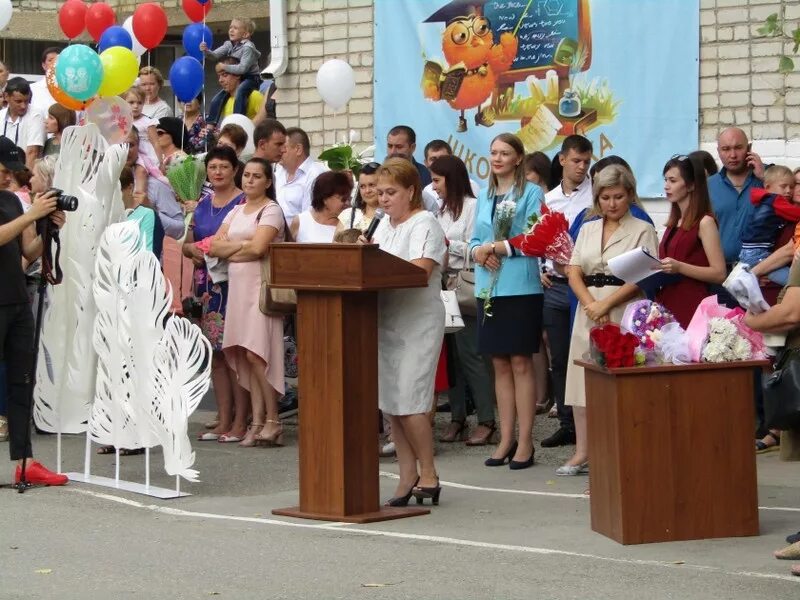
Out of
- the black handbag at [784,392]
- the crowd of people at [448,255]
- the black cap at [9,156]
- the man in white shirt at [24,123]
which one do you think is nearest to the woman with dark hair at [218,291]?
the crowd of people at [448,255]

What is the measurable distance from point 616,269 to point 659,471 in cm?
155

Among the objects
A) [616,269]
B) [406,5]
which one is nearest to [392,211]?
[616,269]

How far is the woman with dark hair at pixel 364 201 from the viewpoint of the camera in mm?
10895

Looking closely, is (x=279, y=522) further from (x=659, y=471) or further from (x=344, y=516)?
(x=659, y=471)

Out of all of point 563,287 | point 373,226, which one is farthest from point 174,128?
point 373,226

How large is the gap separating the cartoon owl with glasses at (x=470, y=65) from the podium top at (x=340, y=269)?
7926mm

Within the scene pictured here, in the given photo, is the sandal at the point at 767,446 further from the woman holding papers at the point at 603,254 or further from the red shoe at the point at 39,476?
the red shoe at the point at 39,476

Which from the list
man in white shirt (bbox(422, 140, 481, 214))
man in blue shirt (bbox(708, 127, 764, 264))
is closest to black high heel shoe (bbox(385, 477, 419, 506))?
man in white shirt (bbox(422, 140, 481, 214))

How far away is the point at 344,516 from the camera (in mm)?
8445

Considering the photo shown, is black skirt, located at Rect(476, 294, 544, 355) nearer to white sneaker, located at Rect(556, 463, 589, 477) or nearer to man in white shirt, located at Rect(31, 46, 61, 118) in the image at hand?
white sneaker, located at Rect(556, 463, 589, 477)

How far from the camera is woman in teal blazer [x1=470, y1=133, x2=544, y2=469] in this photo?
10320 mm

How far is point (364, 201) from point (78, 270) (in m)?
2.09

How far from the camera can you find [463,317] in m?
11.6

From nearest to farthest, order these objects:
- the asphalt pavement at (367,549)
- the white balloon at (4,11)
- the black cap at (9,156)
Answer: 1. the asphalt pavement at (367,549)
2. the black cap at (9,156)
3. the white balloon at (4,11)
